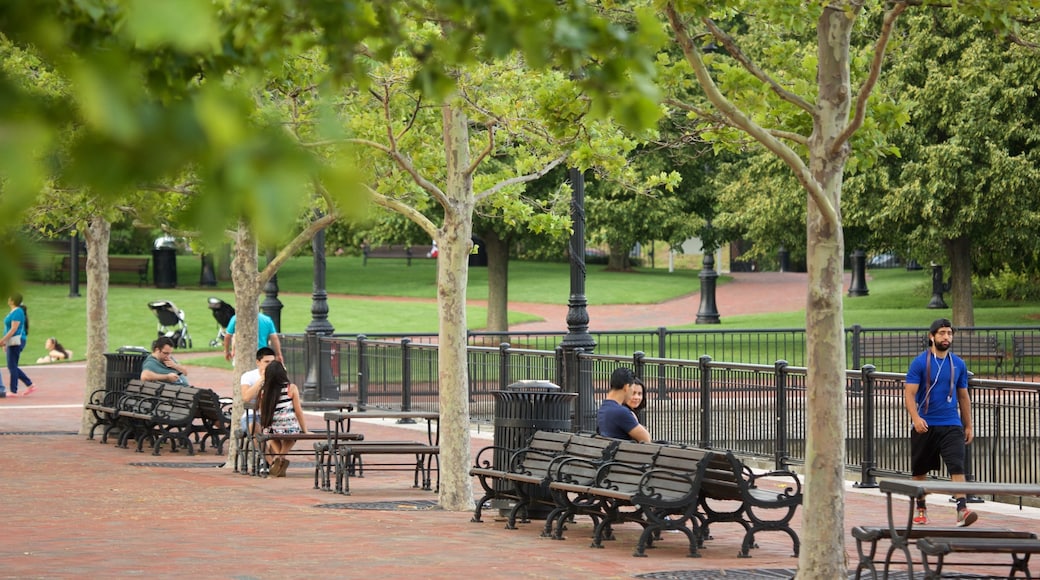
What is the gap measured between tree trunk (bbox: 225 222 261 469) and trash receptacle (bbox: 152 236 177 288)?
38.9 metres

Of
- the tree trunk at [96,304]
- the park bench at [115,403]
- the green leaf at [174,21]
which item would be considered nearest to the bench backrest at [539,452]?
the park bench at [115,403]

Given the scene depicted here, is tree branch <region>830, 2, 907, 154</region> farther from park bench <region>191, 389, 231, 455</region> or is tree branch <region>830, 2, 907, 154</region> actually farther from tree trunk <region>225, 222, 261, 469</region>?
park bench <region>191, 389, 231, 455</region>

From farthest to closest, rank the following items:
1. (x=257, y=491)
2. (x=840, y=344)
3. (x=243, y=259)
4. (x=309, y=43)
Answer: (x=243, y=259), (x=257, y=491), (x=840, y=344), (x=309, y=43)

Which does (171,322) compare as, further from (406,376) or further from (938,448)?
(938,448)

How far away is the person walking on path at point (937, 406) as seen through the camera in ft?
39.9

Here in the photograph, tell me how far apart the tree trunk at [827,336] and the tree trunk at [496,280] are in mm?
27796

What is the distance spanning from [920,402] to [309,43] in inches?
367

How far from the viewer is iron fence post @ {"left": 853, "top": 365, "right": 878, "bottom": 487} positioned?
15049mm

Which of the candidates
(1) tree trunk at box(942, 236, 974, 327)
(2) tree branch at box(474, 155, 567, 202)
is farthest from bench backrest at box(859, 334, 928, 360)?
(2) tree branch at box(474, 155, 567, 202)

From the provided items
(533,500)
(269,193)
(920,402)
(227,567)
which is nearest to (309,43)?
(269,193)

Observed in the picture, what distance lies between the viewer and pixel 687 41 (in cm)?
835

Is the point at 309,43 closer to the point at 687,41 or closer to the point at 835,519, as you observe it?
the point at 687,41

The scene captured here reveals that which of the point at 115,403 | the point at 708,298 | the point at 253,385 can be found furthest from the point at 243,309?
the point at 708,298

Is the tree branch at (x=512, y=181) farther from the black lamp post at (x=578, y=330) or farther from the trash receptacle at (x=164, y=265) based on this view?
the trash receptacle at (x=164, y=265)
